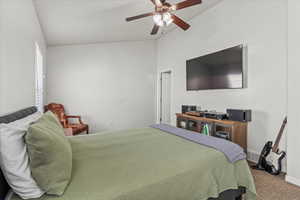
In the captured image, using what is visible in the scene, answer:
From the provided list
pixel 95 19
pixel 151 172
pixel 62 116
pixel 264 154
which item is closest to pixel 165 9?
pixel 95 19

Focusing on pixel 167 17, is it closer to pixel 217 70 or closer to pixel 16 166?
pixel 217 70

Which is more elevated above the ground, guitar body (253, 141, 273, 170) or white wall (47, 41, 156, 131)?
white wall (47, 41, 156, 131)

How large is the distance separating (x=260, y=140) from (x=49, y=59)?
17.4 ft

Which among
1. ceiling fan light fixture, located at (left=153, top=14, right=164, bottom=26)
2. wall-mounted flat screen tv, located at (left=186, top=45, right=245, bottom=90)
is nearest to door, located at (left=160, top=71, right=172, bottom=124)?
wall-mounted flat screen tv, located at (left=186, top=45, right=245, bottom=90)

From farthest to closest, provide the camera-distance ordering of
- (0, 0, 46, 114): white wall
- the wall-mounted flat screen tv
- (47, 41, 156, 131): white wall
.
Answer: (47, 41, 156, 131): white wall → the wall-mounted flat screen tv → (0, 0, 46, 114): white wall

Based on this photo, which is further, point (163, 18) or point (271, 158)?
point (271, 158)

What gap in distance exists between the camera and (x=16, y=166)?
92 cm

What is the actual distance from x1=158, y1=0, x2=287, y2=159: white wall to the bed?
1.46 m

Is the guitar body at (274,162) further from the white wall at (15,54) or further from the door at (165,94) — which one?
the white wall at (15,54)

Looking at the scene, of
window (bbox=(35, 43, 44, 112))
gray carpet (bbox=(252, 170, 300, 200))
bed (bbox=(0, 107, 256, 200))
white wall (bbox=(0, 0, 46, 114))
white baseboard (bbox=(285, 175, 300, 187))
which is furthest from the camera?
window (bbox=(35, 43, 44, 112))

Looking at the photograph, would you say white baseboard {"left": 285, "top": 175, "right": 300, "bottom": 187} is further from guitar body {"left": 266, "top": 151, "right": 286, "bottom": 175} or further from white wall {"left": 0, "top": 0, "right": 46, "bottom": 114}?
white wall {"left": 0, "top": 0, "right": 46, "bottom": 114}

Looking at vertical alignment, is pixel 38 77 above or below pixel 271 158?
above

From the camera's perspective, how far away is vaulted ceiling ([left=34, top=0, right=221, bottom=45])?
116 inches

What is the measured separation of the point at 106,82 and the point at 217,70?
10.2ft
